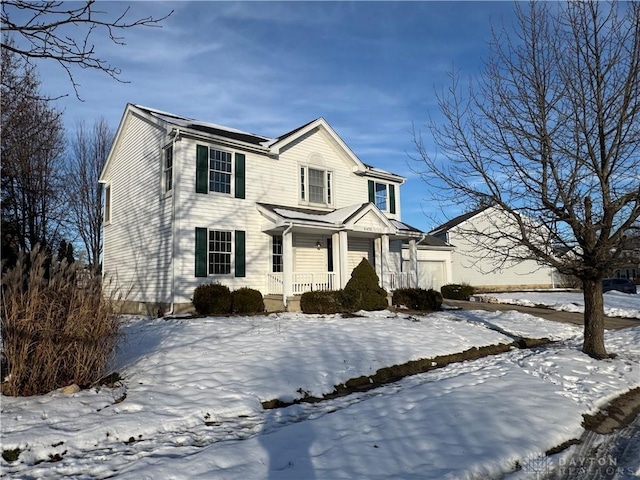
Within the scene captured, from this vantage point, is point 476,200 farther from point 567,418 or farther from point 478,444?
point 478,444

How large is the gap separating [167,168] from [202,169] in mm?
1401

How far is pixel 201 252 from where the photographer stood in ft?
46.6

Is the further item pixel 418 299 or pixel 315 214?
pixel 315 214

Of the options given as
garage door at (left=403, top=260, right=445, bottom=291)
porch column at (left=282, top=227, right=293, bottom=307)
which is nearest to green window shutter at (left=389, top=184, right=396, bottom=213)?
garage door at (left=403, top=260, right=445, bottom=291)

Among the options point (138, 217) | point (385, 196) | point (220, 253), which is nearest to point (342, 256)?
point (220, 253)

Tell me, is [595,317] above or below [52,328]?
below

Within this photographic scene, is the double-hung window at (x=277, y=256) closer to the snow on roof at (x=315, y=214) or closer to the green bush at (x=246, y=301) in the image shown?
the snow on roof at (x=315, y=214)

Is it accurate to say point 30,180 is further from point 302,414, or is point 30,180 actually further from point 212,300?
point 302,414

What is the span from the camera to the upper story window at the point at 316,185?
17.9 metres

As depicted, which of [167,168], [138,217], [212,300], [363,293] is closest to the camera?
[212,300]

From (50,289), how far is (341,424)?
14.3ft

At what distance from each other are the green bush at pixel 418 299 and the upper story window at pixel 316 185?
16.9ft

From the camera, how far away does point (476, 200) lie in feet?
28.2

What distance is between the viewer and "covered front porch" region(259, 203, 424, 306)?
15.0 meters
